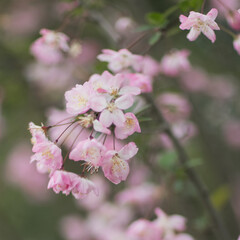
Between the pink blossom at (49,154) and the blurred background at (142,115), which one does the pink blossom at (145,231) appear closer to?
the blurred background at (142,115)

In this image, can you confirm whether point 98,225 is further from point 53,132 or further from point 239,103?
point 239,103

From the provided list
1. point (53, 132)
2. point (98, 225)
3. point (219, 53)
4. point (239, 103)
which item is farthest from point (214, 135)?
point (53, 132)

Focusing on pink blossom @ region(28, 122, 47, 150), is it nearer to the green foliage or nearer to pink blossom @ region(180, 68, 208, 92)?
the green foliage

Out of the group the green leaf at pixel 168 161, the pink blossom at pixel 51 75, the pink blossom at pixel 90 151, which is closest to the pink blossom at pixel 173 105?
the green leaf at pixel 168 161

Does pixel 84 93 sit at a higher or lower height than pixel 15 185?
lower

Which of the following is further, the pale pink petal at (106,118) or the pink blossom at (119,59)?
the pink blossom at (119,59)

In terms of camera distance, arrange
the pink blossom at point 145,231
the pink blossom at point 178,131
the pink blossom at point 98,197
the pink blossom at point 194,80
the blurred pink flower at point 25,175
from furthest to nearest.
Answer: the blurred pink flower at point 25,175
the pink blossom at point 194,80
the pink blossom at point 98,197
the pink blossom at point 178,131
the pink blossom at point 145,231
